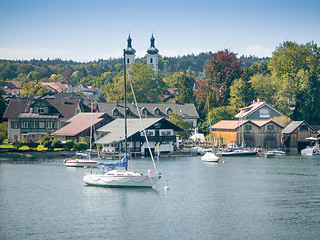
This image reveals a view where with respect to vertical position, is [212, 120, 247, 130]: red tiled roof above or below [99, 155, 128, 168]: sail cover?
above

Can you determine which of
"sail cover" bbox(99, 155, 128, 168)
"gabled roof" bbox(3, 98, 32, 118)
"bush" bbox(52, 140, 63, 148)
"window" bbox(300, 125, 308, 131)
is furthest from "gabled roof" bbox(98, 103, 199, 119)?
"sail cover" bbox(99, 155, 128, 168)

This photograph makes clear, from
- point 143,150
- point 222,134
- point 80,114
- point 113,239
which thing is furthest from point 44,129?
point 113,239

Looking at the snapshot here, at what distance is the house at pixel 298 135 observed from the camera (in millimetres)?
112938

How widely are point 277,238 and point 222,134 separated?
245 ft

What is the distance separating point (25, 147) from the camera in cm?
9956

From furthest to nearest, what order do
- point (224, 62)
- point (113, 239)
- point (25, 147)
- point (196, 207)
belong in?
1. point (224, 62)
2. point (25, 147)
3. point (196, 207)
4. point (113, 239)

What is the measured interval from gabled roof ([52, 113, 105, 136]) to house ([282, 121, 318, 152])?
38862mm

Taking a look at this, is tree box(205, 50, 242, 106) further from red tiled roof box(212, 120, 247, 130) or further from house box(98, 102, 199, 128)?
red tiled roof box(212, 120, 247, 130)

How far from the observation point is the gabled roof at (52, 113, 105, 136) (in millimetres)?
106375

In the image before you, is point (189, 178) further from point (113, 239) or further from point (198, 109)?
point (198, 109)

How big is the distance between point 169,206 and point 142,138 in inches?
1948

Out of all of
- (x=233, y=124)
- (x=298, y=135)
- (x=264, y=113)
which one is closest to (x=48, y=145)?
(x=233, y=124)

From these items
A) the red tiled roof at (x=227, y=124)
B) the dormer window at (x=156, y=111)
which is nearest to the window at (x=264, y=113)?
the red tiled roof at (x=227, y=124)

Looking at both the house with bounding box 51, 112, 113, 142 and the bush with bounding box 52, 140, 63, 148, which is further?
the house with bounding box 51, 112, 113, 142
